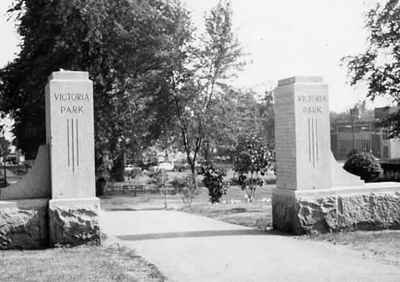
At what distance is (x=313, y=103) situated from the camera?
38.9 feet

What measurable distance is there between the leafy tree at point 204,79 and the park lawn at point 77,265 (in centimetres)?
2437

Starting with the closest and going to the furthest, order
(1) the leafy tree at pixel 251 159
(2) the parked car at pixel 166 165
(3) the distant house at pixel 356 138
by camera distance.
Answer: (1) the leafy tree at pixel 251 159 < (2) the parked car at pixel 166 165 < (3) the distant house at pixel 356 138

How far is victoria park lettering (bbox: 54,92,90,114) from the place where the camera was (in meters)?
10.9

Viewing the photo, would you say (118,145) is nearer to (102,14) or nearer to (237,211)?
(102,14)

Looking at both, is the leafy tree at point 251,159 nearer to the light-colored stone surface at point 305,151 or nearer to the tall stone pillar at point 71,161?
the light-colored stone surface at point 305,151

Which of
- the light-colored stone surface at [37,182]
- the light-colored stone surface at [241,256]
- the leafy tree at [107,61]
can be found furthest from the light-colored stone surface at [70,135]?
the leafy tree at [107,61]

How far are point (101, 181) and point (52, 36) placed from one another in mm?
8630

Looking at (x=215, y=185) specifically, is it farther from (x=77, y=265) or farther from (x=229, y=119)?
(x=77, y=265)

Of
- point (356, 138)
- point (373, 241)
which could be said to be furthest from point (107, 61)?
point (356, 138)

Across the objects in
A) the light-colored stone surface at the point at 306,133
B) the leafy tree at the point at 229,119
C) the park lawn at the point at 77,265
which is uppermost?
the leafy tree at the point at 229,119

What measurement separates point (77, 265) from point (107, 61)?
22.7 m

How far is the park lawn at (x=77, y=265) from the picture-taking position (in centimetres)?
792

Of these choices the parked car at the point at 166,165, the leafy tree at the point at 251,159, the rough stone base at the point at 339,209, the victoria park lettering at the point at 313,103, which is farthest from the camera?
the parked car at the point at 166,165

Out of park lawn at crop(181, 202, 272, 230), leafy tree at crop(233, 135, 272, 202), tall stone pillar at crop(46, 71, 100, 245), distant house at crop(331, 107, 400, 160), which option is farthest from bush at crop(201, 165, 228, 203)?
distant house at crop(331, 107, 400, 160)
